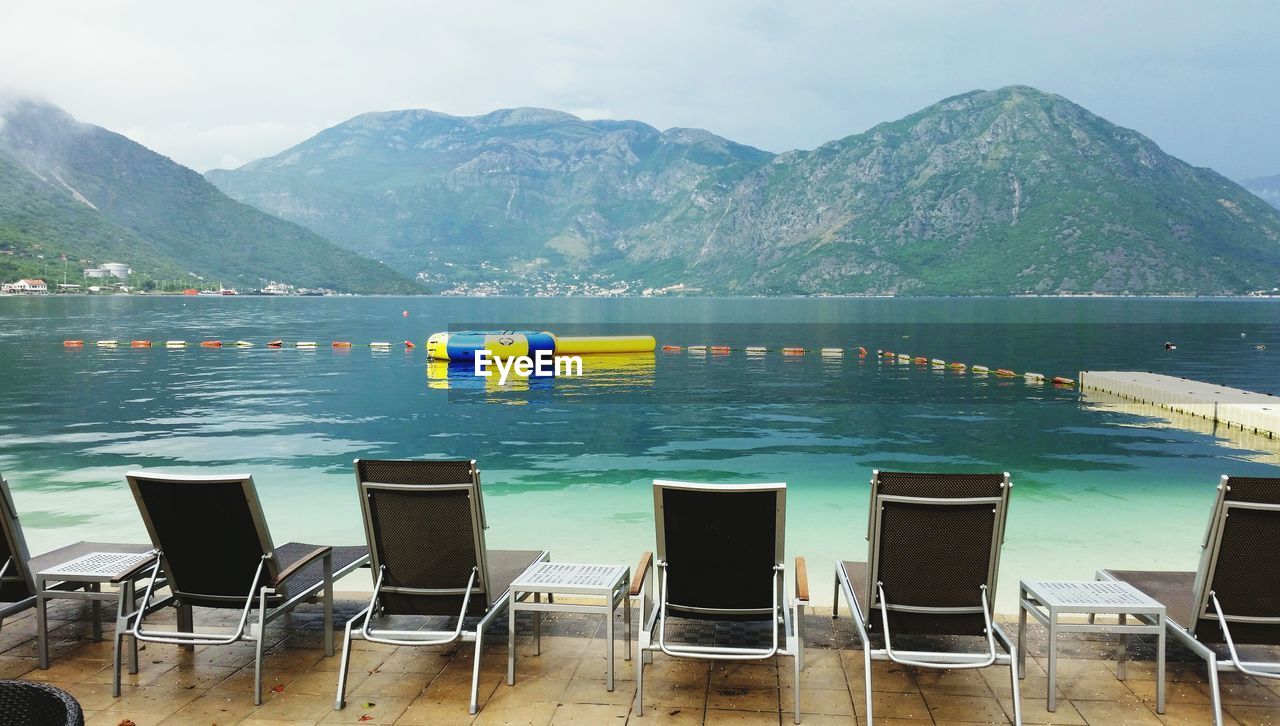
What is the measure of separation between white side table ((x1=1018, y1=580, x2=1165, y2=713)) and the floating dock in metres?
20.0

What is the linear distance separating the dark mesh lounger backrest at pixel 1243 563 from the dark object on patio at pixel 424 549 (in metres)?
3.59

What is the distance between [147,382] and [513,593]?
34.0 meters

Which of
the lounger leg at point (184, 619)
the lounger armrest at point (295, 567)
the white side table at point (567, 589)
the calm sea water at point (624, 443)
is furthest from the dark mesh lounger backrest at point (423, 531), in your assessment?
the calm sea water at point (624, 443)

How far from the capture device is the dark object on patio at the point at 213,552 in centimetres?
455

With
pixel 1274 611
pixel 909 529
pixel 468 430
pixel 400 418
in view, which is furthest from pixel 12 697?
pixel 400 418

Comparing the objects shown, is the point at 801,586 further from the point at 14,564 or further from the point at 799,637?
the point at 14,564

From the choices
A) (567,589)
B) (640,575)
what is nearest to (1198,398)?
(640,575)

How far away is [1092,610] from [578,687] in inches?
103

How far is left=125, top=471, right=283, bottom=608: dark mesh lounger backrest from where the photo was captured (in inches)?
179

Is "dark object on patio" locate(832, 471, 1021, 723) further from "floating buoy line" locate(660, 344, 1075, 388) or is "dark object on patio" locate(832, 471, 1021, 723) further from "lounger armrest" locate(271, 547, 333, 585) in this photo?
"floating buoy line" locate(660, 344, 1075, 388)

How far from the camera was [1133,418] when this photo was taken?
24672 mm

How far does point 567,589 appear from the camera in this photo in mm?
4766

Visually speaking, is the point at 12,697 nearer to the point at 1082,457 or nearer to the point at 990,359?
the point at 1082,457

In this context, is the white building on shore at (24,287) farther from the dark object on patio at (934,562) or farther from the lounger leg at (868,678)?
the lounger leg at (868,678)
